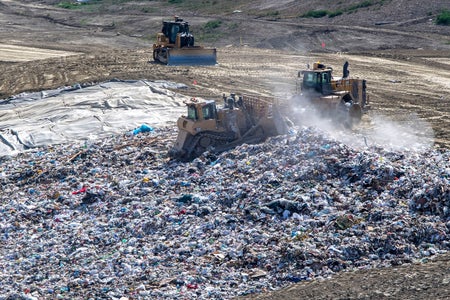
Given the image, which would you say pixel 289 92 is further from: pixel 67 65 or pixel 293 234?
pixel 293 234

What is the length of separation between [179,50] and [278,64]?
4.44m

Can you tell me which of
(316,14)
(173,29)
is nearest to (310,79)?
(173,29)

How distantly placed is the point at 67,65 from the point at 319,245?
935 inches

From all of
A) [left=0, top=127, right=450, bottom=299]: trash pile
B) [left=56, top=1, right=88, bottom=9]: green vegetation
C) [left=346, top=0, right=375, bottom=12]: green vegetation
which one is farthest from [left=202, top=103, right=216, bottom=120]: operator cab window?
[left=56, top=1, right=88, bottom=9]: green vegetation

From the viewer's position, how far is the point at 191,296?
43.0 ft

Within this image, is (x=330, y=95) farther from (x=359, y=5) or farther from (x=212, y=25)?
(x=212, y=25)

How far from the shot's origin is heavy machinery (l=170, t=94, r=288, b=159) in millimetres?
20125

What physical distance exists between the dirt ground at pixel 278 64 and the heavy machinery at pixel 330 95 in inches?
32.1

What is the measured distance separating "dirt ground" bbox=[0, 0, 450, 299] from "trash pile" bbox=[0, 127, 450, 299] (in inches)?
35.4

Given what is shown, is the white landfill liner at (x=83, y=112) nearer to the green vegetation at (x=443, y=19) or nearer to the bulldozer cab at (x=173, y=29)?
the bulldozer cab at (x=173, y=29)

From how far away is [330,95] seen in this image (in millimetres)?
22391

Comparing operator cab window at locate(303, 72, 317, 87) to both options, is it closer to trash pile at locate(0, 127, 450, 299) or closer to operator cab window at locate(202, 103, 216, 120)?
trash pile at locate(0, 127, 450, 299)

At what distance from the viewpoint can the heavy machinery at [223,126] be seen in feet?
66.0

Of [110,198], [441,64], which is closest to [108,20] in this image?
[441,64]
